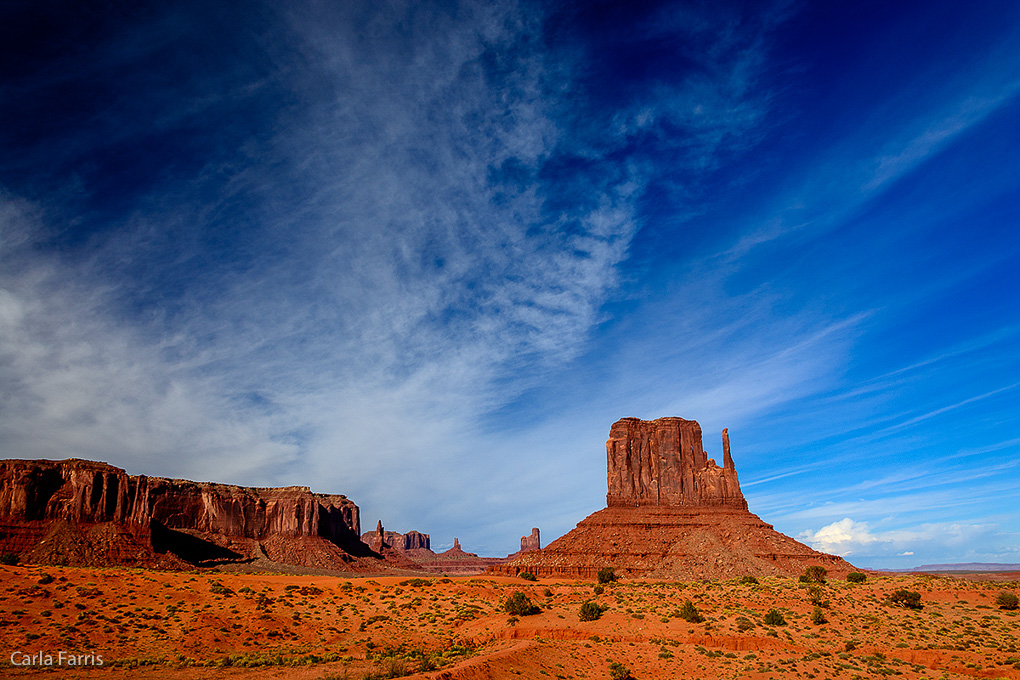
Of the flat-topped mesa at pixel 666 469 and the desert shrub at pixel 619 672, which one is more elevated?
the flat-topped mesa at pixel 666 469

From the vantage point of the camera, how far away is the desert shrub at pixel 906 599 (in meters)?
45.8

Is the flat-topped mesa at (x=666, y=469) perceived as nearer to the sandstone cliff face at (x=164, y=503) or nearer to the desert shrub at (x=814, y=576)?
the desert shrub at (x=814, y=576)

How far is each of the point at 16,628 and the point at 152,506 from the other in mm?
111031

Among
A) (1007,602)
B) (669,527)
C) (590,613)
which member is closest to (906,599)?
(1007,602)

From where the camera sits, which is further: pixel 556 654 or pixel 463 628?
pixel 463 628

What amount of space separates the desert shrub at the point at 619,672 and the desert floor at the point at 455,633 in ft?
0.69

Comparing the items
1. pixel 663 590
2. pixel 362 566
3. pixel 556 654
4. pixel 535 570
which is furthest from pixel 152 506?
pixel 556 654

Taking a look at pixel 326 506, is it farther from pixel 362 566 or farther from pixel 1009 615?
pixel 1009 615

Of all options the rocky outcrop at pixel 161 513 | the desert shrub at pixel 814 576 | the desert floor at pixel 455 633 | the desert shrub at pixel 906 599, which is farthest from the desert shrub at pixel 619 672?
the rocky outcrop at pixel 161 513

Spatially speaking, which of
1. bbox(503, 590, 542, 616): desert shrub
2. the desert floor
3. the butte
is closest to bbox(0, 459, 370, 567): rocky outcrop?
the butte

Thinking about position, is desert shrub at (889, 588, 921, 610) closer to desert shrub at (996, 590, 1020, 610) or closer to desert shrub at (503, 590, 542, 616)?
desert shrub at (996, 590, 1020, 610)

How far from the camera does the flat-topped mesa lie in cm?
11812

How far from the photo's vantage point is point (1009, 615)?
142ft

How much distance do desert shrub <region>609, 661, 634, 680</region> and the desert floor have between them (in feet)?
0.69
